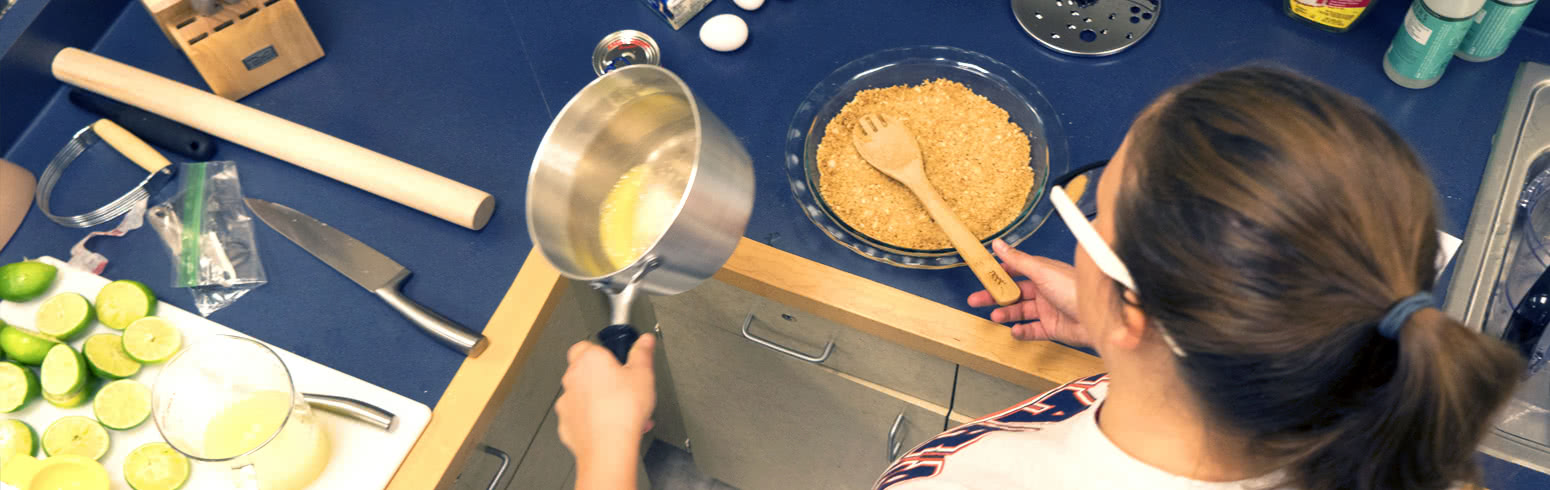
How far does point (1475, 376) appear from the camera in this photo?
56 cm

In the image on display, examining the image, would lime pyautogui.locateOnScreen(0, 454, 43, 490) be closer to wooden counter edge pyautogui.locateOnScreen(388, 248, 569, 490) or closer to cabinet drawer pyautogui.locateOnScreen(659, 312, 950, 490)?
wooden counter edge pyautogui.locateOnScreen(388, 248, 569, 490)

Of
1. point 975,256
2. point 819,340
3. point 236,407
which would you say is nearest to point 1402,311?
point 975,256

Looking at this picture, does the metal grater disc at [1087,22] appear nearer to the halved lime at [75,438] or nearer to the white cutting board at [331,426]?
the white cutting board at [331,426]

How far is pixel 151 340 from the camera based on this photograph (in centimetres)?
100

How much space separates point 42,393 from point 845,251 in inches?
33.8

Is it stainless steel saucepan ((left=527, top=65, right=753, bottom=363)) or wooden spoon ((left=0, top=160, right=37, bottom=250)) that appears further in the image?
wooden spoon ((left=0, top=160, right=37, bottom=250))

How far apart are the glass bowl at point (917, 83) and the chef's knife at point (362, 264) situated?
15.4 inches

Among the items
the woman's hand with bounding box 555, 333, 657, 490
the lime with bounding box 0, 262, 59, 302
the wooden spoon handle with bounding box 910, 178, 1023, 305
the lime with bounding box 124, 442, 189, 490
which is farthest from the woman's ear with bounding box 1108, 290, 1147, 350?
the lime with bounding box 0, 262, 59, 302

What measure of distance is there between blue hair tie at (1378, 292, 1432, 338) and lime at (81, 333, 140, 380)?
3.67 feet

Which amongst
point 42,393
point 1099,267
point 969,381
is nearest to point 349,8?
point 42,393

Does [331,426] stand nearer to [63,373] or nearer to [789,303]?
[63,373]

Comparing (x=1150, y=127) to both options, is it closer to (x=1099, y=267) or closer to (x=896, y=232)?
(x=1099, y=267)

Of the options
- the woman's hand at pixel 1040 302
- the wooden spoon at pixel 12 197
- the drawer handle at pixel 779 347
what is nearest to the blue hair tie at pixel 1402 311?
the woman's hand at pixel 1040 302

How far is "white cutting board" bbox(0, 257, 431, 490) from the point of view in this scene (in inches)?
37.2
